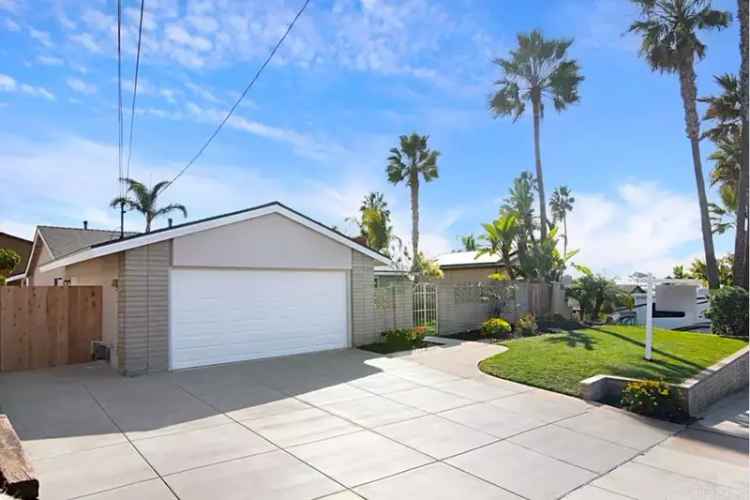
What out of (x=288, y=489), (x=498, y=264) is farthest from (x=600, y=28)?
(x=498, y=264)

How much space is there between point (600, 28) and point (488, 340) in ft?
28.0

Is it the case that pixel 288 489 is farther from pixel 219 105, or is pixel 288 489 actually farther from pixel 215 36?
pixel 219 105

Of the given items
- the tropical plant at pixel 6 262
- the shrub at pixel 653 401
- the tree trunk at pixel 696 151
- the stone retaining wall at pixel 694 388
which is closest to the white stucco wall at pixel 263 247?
the stone retaining wall at pixel 694 388

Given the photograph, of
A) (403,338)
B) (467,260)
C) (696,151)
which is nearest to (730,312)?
(696,151)

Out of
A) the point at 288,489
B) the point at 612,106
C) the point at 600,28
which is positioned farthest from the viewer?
the point at 612,106

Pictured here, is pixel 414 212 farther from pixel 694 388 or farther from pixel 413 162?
pixel 694 388

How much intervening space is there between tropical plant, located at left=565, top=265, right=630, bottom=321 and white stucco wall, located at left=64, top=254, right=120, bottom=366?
16.2m

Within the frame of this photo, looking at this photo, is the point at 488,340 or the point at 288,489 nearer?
the point at 288,489

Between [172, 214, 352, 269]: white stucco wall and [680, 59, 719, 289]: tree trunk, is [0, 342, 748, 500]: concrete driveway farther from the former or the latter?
[680, 59, 719, 289]: tree trunk

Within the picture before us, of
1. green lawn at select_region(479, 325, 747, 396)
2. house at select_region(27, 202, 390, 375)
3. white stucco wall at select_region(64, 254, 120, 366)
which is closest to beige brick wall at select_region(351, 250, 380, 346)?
house at select_region(27, 202, 390, 375)

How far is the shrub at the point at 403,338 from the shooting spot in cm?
1221

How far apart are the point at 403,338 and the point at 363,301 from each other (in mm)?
1450

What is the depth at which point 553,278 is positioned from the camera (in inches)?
787

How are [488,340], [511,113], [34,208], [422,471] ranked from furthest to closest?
[511,113], [34,208], [488,340], [422,471]
